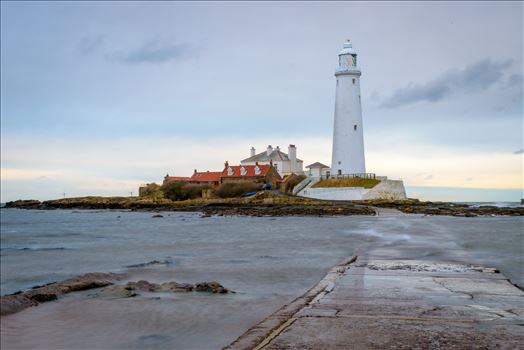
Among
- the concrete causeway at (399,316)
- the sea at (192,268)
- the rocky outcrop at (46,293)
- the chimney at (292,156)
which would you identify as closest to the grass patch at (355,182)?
the chimney at (292,156)

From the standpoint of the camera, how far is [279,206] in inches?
1889

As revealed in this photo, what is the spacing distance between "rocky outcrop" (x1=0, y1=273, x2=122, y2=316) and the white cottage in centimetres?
5365

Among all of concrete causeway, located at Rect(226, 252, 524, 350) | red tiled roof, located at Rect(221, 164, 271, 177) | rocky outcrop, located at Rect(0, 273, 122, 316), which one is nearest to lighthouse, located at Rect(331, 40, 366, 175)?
red tiled roof, located at Rect(221, 164, 271, 177)

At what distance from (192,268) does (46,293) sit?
479cm

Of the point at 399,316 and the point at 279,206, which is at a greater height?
the point at 279,206

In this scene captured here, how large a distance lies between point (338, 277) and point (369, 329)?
428 centimetres

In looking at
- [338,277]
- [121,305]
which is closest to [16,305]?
[121,305]

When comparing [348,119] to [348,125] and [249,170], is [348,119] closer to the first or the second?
[348,125]

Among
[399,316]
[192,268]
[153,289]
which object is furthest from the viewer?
[192,268]

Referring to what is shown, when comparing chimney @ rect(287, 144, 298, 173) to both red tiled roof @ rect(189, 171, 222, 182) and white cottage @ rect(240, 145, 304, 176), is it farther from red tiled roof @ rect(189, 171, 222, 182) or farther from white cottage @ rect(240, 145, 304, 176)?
red tiled roof @ rect(189, 171, 222, 182)

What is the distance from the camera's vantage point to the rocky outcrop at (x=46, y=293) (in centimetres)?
845

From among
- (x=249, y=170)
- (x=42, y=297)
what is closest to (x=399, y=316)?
(x=42, y=297)

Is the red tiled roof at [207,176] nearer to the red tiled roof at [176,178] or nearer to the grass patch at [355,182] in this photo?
the red tiled roof at [176,178]

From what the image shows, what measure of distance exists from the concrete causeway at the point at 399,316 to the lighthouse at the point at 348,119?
4074 centimetres
